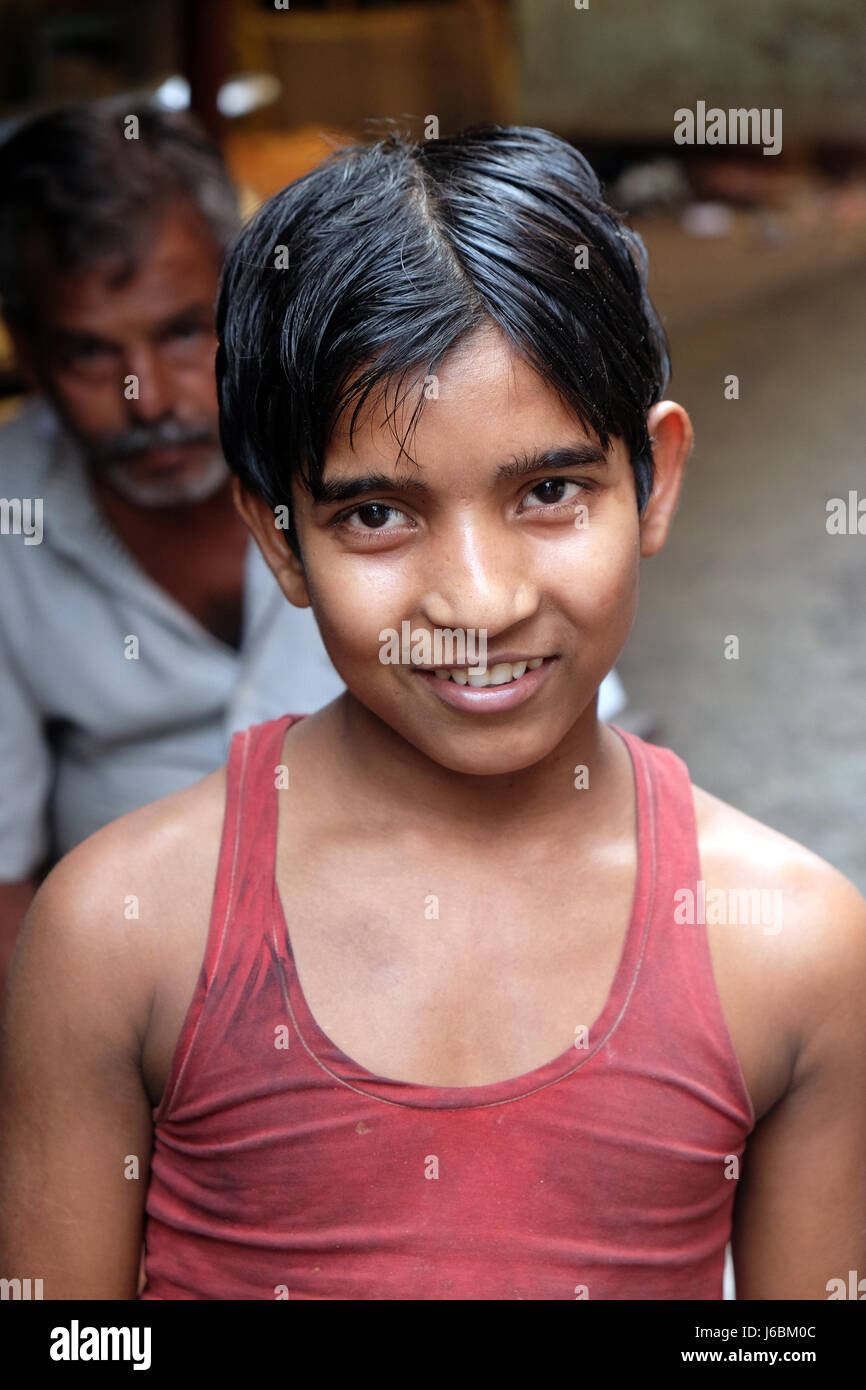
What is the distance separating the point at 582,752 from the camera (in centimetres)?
143

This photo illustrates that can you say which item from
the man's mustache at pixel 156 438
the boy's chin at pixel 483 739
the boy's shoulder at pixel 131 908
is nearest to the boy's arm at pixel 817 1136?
the boy's chin at pixel 483 739

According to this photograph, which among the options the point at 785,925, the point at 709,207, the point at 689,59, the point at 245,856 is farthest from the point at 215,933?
the point at 709,207

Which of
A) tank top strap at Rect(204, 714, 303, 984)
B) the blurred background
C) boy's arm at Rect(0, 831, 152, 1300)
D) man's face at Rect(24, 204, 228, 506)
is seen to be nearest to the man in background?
man's face at Rect(24, 204, 228, 506)

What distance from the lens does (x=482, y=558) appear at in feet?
3.91

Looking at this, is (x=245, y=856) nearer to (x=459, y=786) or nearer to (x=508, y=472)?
(x=459, y=786)

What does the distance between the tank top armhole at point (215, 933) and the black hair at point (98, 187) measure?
1.28 meters

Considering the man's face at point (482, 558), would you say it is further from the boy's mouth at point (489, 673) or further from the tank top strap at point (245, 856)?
the tank top strap at point (245, 856)

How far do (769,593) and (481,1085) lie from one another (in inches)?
142

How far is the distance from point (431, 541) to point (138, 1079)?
57 centimetres

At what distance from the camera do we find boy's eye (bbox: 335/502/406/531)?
1.23 metres

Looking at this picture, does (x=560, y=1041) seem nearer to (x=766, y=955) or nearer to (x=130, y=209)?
(x=766, y=955)

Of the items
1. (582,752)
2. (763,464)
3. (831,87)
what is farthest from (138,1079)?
(763,464)

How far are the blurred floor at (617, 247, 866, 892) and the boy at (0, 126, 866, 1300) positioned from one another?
211cm
